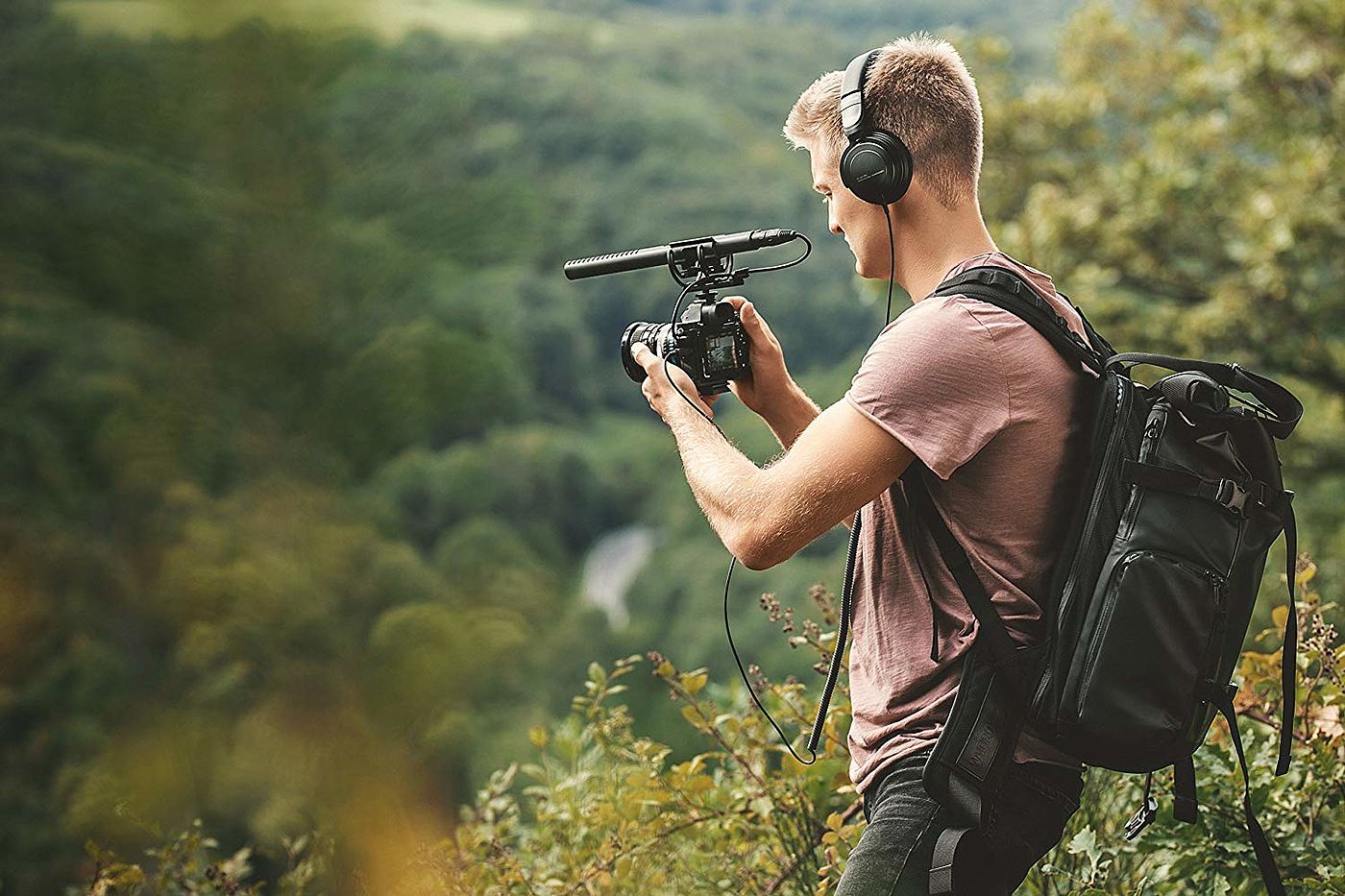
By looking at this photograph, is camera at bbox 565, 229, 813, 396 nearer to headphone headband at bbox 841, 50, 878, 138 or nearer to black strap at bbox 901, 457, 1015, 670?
headphone headband at bbox 841, 50, 878, 138

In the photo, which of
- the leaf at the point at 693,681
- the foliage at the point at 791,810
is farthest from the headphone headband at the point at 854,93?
the leaf at the point at 693,681

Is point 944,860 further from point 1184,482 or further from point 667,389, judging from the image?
point 667,389

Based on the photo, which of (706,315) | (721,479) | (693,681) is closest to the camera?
(721,479)

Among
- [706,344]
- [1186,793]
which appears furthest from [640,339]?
[1186,793]

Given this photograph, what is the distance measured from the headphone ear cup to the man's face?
3 centimetres

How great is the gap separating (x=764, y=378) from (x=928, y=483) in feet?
1.27

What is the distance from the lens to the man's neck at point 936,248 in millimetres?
1433

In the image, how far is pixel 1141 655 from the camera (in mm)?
1243

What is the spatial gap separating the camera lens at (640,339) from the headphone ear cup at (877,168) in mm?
296

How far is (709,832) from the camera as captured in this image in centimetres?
231

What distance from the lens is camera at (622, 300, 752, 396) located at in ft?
5.15

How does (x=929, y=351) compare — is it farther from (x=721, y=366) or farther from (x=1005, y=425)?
(x=721, y=366)

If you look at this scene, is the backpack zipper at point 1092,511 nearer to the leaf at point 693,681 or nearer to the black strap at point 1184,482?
the black strap at point 1184,482

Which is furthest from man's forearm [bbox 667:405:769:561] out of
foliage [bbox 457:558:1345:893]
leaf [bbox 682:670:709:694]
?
leaf [bbox 682:670:709:694]
